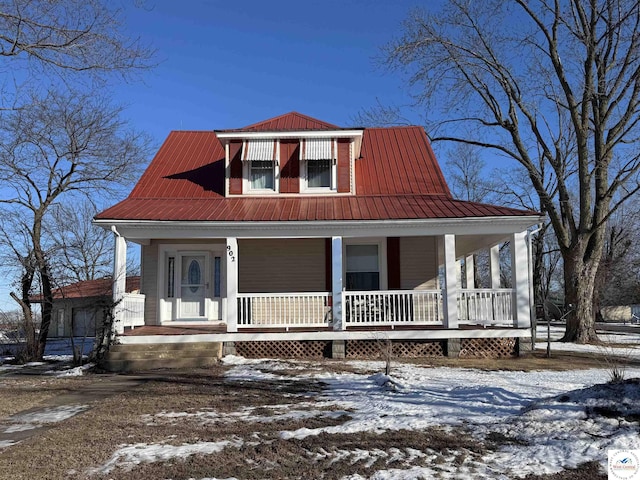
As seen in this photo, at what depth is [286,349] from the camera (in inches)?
498

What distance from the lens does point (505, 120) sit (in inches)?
709

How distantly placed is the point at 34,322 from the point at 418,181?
444 inches

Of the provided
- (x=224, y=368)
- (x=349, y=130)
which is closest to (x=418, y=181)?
(x=349, y=130)

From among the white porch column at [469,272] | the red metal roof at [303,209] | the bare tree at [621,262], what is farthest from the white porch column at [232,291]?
the bare tree at [621,262]

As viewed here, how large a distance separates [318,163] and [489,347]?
262 inches

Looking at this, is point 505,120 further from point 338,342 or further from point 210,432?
point 210,432

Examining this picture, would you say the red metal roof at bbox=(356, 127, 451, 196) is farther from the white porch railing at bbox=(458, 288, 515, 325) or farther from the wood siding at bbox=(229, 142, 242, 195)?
the wood siding at bbox=(229, 142, 242, 195)

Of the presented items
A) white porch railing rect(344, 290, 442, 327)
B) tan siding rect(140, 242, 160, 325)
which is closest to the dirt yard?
white porch railing rect(344, 290, 442, 327)

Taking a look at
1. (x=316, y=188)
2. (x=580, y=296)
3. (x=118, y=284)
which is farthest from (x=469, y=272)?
(x=118, y=284)

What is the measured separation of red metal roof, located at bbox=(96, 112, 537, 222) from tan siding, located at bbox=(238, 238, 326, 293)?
52.2 inches

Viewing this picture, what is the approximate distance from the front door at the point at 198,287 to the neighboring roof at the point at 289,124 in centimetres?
372

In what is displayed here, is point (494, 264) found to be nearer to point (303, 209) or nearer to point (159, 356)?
point (303, 209)

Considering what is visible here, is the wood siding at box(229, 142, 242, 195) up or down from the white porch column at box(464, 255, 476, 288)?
up

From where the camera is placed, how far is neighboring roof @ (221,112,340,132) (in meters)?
14.8
